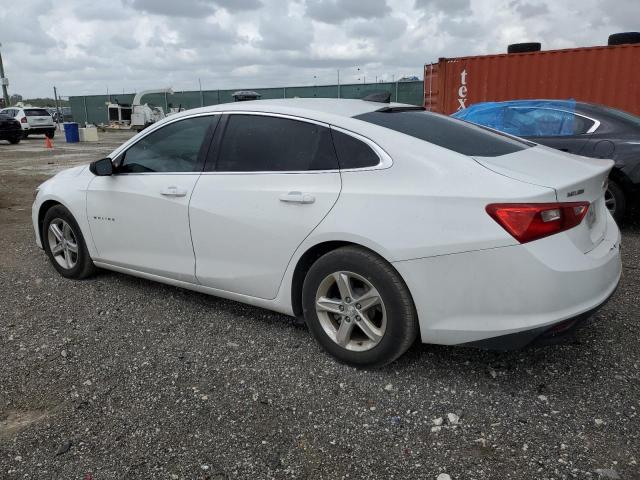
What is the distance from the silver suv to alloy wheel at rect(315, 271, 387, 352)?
1089 inches

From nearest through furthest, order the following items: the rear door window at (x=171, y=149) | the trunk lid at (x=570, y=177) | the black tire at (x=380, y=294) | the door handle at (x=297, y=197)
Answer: the trunk lid at (x=570, y=177) < the black tire at (x=380, y=294) < the door handle at (x=297, y=197) < the rear door window at (x=171, y=149)

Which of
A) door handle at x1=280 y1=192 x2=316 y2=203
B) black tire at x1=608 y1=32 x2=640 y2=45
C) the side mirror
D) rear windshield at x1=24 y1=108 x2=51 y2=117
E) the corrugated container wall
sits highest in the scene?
black tire at x1=608 y1=32 x2=640 y2=45

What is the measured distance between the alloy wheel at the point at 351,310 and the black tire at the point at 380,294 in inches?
1.1

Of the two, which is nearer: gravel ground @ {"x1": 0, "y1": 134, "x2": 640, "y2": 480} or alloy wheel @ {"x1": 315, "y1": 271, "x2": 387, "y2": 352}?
gravel ground @ {"x1": 0, "y1": 134, "x2": 640, "y2": 480}

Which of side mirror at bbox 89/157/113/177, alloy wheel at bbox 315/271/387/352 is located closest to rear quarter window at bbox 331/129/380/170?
alloy wheel at bbox 315/271/387/352

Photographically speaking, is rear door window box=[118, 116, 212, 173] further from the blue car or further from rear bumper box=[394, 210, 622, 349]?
the blue car

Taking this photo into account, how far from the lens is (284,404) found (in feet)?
9.20

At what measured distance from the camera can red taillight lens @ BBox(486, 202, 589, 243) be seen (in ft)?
8.06

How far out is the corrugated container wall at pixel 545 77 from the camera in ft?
31.4

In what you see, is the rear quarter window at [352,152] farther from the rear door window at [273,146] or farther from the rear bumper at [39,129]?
the rear bumper at [39,129]

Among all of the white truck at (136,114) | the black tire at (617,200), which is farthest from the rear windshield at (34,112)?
the black tire at (617,200)

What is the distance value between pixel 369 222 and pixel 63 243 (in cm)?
319

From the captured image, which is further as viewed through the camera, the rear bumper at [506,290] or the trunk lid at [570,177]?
the trunk lid at [570,177]

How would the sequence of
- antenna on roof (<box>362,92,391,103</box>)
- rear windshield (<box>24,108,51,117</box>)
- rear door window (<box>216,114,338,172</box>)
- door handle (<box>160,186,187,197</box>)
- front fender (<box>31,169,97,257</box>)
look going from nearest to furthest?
1. rear door window (<box>216,114,338,172</box>)
2. door handle (<box>160,186,187,197</box>)
3. antenna on roof (<box>362,92,391,103</box>)
4. front fender (<box>31,169,97,257</box>)
5. rear windshield (<box>24,108,51,117</box>)
